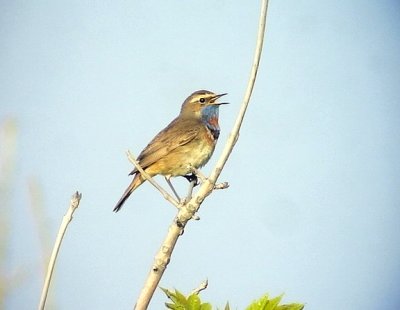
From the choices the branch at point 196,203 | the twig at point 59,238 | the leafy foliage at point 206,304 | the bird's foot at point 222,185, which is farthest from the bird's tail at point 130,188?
the leafy foliage at point 206,304

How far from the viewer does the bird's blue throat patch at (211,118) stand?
9253 mm

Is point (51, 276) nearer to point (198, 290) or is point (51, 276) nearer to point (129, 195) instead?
point (198, 290)

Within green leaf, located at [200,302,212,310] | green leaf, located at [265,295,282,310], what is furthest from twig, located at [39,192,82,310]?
green leaf, located at [265,295,282,310]

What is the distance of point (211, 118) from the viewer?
30.8 feet

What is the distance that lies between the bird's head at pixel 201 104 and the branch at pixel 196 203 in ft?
18.4

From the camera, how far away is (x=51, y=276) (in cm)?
294

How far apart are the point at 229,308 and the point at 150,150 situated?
6366mm

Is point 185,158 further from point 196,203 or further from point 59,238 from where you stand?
point 59,238

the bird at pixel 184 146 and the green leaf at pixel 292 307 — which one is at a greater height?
the bird at pixel 184 146

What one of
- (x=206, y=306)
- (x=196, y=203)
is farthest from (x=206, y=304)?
(x=196, y=203)

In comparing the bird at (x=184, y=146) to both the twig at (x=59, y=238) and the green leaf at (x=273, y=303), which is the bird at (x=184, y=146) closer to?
the twig at (x=59, y=238)

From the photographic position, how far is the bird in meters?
8.77

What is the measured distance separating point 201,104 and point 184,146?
100 cm

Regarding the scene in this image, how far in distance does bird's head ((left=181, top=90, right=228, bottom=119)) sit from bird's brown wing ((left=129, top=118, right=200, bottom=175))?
31 centimetres
